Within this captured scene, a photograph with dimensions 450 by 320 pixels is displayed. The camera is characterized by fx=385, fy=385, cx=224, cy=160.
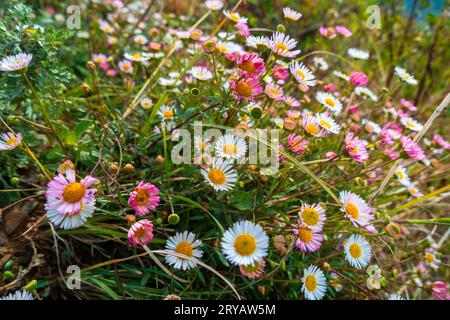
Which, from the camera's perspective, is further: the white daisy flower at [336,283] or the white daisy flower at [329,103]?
the white daisy flower at [329,103]

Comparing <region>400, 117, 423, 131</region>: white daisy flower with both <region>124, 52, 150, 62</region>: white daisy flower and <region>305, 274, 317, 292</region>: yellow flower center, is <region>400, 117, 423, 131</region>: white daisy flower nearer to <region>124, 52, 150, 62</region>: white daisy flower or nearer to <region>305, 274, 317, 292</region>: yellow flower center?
<region>305, 274, 317, 292</region>: yellow flower center

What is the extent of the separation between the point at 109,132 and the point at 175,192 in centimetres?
28

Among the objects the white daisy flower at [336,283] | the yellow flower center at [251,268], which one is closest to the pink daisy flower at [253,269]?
the yellow flower center at [251,268]

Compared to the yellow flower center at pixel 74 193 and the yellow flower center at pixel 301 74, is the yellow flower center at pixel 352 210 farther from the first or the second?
the yellow flower center at pixel 74 193

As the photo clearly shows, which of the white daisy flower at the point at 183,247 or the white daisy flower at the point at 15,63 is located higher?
the white daisy flower at the point at 15,63

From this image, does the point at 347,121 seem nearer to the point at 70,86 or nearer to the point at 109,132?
the point at 109,132

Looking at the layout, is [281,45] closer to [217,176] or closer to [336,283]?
[217,176]

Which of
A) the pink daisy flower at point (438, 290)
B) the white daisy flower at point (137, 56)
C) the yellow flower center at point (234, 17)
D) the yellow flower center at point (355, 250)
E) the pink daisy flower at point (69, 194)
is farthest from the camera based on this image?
the white daisy flower at point (137, 56)

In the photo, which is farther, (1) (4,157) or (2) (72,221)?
(1) (4,157)

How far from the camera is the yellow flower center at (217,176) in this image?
3.20 feet

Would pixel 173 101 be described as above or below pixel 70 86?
below

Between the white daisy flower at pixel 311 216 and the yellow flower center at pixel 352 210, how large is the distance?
3.6 inches

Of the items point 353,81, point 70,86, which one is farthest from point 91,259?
point 353,81
